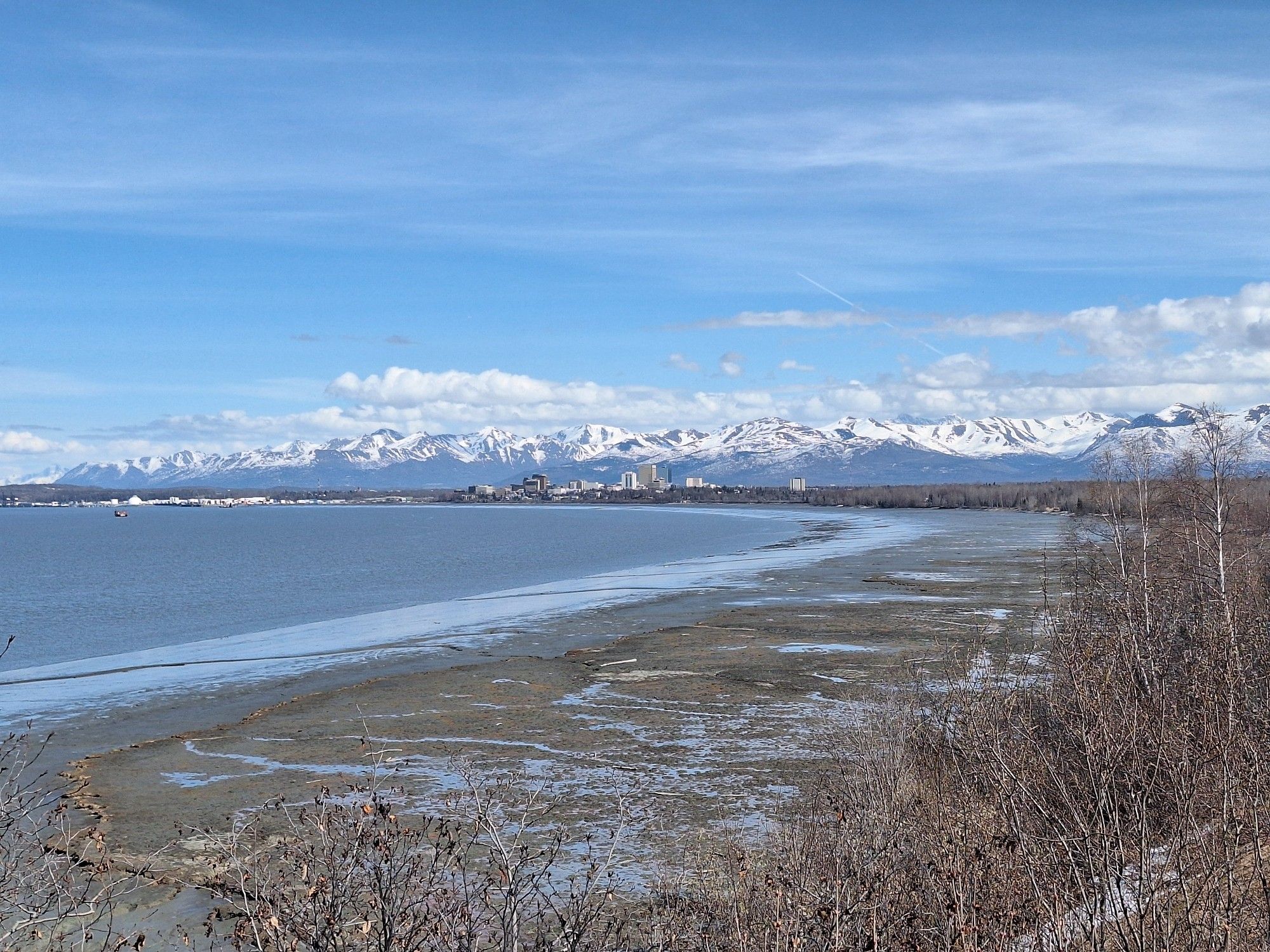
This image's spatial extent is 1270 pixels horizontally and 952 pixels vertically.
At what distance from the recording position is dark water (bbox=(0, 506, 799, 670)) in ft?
155

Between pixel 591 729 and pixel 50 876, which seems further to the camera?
pixel 591 729

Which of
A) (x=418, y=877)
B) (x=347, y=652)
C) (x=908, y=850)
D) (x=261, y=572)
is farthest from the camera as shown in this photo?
(x=261, y=572)

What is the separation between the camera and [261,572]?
7875 centimetres

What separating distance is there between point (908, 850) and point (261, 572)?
75205 millimetres

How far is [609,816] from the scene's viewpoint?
1670 cm

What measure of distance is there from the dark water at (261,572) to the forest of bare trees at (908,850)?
2766 centimetres

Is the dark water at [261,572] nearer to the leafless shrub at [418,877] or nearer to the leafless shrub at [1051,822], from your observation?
the leafless shrub at [418,877]

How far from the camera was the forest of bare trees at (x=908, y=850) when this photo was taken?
7.62 meters

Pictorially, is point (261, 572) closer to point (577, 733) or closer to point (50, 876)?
point (577, 733)

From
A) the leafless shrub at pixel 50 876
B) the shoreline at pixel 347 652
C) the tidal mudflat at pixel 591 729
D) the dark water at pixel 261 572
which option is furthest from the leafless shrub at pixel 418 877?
the dark water at pixel 261 572

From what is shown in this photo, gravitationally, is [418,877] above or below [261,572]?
above

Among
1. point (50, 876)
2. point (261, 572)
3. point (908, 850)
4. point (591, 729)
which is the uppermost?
point (50, 876)

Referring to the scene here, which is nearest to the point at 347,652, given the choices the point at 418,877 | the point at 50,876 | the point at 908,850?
the point at 418,877

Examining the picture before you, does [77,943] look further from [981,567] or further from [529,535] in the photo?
[529,535]
